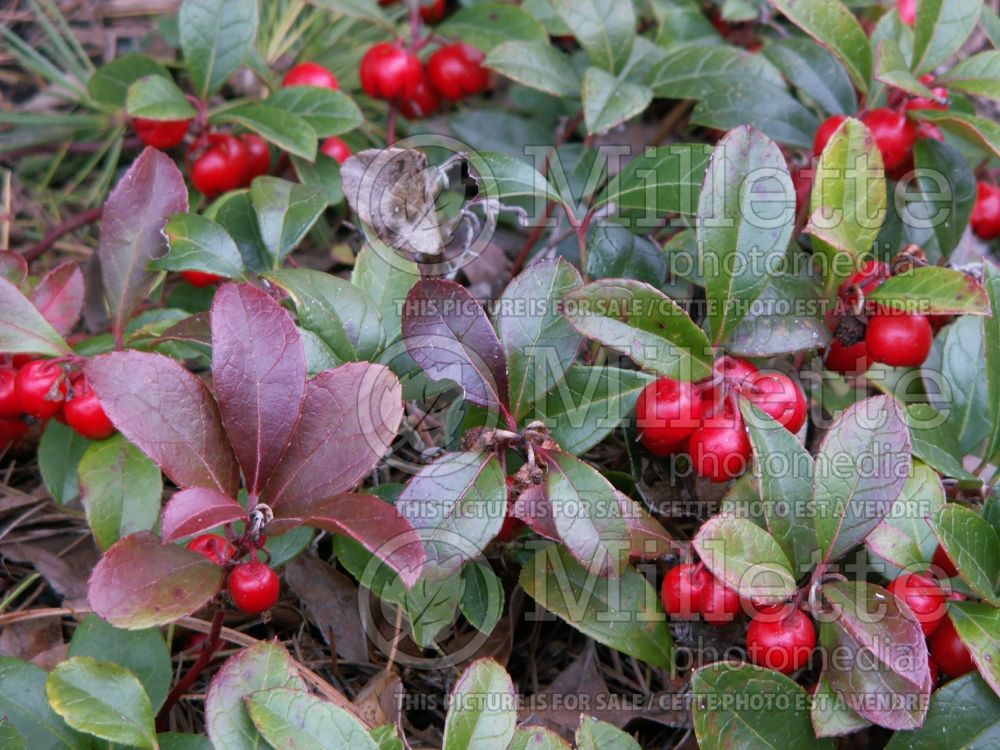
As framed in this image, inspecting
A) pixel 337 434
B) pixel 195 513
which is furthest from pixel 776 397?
pixel 195 513

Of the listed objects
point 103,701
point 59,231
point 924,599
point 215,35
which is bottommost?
point 103,701

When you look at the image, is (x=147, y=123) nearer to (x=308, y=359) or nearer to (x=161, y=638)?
(x=308, y=359)

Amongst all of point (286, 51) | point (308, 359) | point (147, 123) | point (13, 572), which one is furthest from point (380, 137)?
point (13, 572)

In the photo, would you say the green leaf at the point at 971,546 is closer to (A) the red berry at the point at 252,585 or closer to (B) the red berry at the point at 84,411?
(A) the red berry at the point at 252,585

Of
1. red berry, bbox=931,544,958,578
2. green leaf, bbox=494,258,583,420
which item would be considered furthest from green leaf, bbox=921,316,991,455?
green leaf, bbox=494,258,583,420

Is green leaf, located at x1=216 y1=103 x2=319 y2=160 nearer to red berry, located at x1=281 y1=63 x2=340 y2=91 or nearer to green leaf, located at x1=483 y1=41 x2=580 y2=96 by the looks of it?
red berry, located at x1=281 y1=63 x2=340 y2=91

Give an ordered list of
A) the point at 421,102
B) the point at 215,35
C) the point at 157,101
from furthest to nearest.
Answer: the point at 421,102
the point at 215,35
the point at 157,101

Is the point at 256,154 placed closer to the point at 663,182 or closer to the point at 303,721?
the point at 663,182
